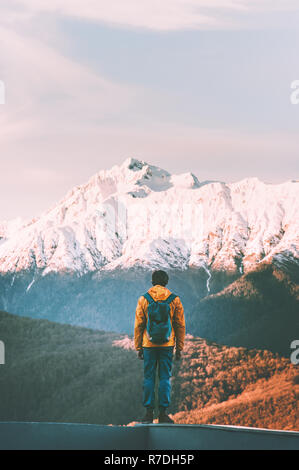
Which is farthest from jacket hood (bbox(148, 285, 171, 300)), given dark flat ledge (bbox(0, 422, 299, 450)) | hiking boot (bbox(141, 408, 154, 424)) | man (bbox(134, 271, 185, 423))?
dark flat ledge (bbox(0, 422, 299, 450))

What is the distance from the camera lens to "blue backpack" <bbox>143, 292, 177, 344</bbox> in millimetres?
11633

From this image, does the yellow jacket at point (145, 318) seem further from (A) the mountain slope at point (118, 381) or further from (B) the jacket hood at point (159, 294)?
(A) the mountain slope at point (118, 381)

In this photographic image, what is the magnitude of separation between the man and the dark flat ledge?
3678 mm

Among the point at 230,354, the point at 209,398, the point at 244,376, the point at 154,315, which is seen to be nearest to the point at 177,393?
the point at 209,398

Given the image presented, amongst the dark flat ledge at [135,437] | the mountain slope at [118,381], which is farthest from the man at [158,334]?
the mountain slope at [118,381]

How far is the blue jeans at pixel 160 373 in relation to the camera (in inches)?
455

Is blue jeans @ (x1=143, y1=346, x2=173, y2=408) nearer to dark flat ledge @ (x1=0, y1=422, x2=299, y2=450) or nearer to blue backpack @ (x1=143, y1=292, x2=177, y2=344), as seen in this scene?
blue backpack @ (x1=143, y1=292, x2=177, y2=344)

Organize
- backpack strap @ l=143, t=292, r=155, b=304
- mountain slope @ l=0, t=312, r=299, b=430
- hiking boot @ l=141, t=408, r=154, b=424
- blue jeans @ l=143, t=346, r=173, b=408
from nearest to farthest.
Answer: hiking boot @ l=141, t=408, r=154, b=424
blue jeans @ l=143, t=346, r=173, b=408
backpack strap @ l=143, t=292, r=155, b=304
mountain slope @ l=0, t=312, r=299, b=430

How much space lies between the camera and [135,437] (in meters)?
7.78

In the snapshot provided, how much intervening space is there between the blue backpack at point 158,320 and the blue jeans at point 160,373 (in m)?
0.25

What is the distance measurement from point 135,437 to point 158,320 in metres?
4.06

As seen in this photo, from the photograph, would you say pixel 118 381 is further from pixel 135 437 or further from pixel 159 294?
pixel 135 437

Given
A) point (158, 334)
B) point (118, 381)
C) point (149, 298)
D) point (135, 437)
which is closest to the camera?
point (135, 437)

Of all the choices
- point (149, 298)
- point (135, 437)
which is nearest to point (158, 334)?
point (149, 298)
